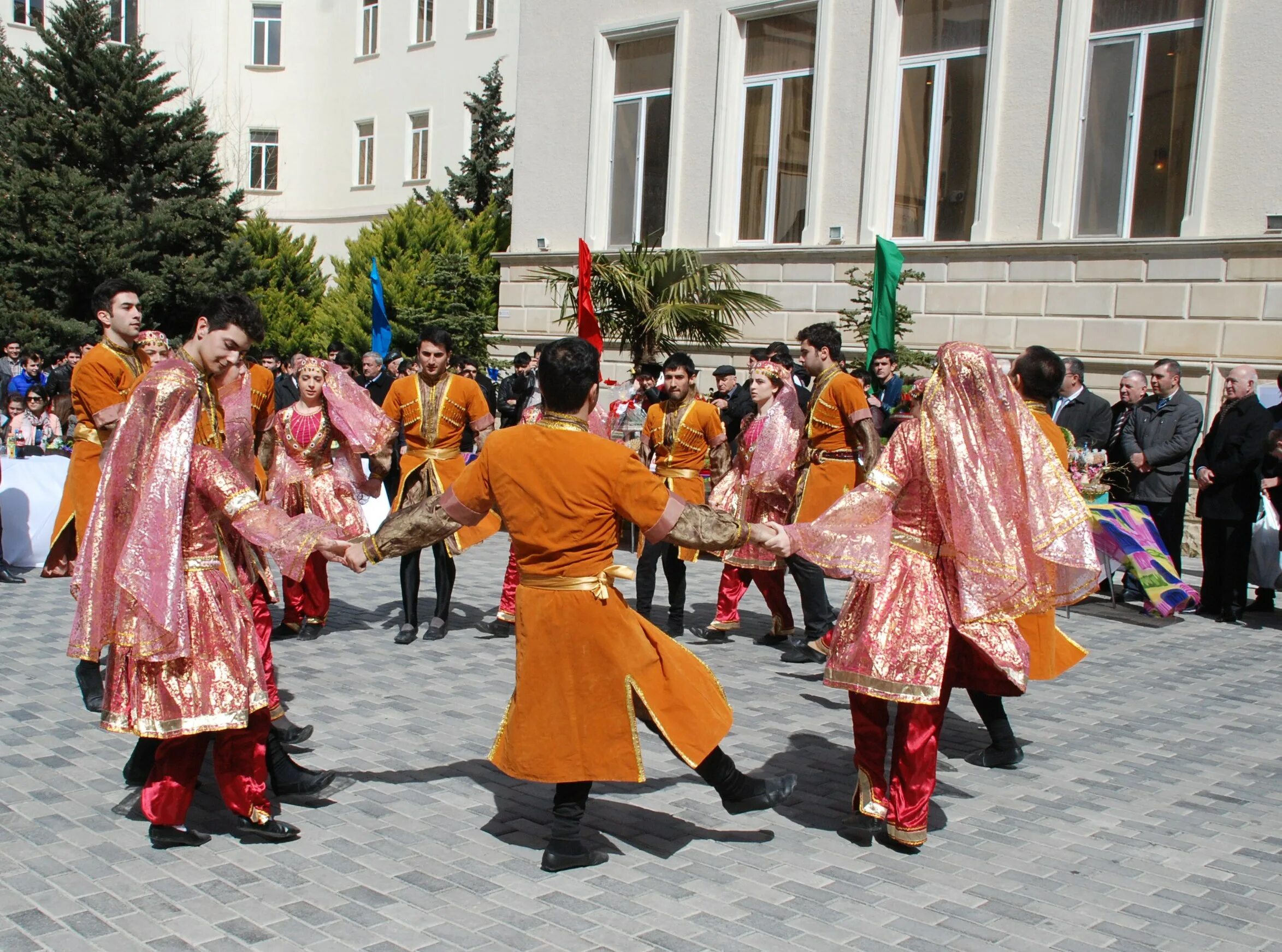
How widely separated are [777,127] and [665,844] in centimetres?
1357

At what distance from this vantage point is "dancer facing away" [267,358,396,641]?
26.1ft

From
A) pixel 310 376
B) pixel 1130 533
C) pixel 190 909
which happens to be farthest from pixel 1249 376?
pixel 190 909

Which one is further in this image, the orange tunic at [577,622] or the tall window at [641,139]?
the tall window at [641,139]

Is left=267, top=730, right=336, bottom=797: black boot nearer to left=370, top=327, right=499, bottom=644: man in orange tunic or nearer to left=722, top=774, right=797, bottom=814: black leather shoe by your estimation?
left=722, top=774, right=797, bottom=814: black leather shoe

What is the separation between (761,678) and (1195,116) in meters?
8.99

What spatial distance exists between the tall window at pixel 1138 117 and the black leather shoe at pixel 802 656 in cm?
821

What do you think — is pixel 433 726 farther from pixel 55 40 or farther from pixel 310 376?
pixel 55 40

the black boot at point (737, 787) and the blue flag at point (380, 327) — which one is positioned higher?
the blue flag at point (380, 327)

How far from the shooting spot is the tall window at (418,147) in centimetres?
3155

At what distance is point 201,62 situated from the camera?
33.7 metres

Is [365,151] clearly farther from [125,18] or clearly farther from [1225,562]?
[1225,562]

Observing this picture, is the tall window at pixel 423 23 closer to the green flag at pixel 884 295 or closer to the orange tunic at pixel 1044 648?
the green flag at pixel 884 295

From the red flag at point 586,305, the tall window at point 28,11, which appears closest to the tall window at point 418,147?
the tall window at point 28,11

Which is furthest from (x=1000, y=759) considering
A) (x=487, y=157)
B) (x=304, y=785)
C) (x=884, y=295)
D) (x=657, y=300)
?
(x=487, y=157)
